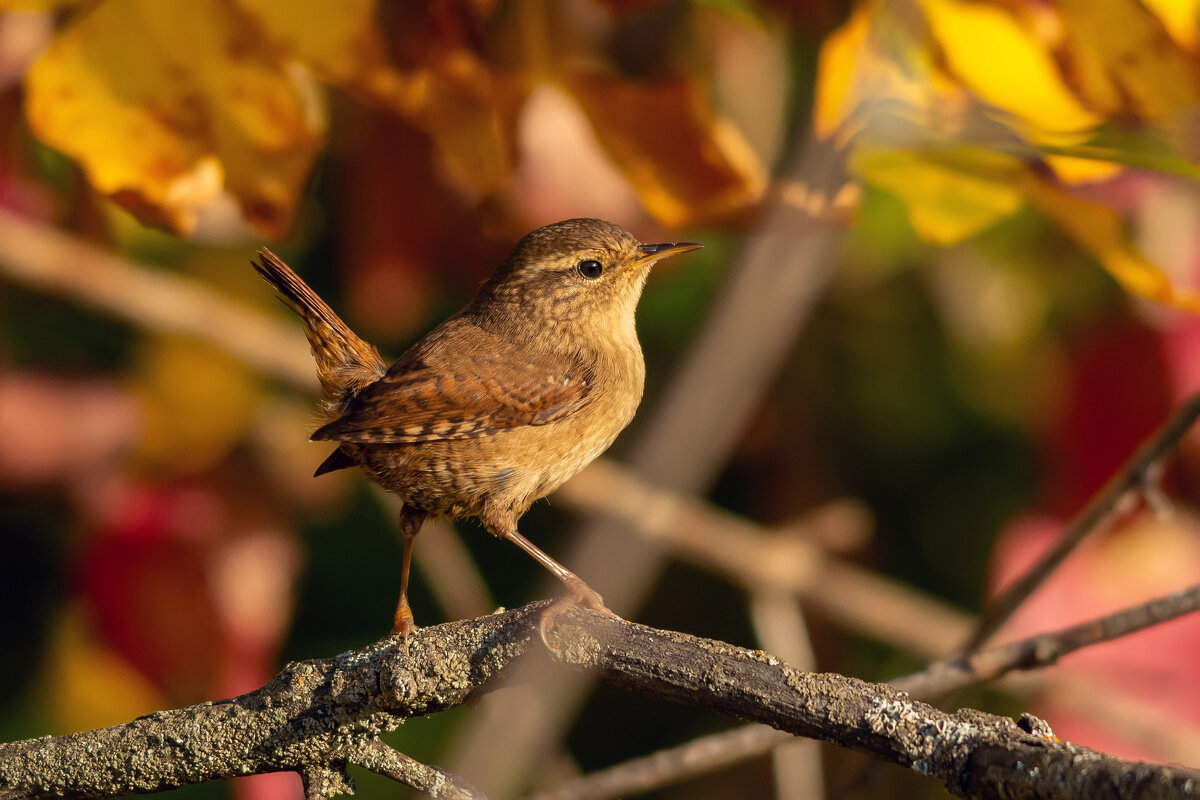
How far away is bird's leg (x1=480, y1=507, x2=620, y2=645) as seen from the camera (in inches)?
49.5

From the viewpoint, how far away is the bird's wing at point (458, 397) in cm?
166

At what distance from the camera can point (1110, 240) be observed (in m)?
1.46

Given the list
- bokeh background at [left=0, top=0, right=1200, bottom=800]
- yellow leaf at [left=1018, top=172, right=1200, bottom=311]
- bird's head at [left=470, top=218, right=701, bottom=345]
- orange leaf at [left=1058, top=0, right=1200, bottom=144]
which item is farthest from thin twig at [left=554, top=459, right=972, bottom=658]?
orange leaf at [left=1058, top=0, right=1200, bottom=144]

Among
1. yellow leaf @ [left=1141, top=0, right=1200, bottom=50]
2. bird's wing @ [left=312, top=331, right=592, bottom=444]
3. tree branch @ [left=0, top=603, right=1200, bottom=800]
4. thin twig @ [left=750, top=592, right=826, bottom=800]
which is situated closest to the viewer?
tree branch @ [left=0, top=603, right=1200, bottom=800]

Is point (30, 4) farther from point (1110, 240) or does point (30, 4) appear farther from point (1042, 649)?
point (1042, 649)

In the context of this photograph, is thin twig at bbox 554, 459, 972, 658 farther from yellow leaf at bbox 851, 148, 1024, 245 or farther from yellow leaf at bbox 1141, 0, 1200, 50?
yellow leaf at bbox 1141, 0, 1200, 50

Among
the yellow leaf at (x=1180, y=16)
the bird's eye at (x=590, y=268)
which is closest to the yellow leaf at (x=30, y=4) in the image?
the bird's eye at (x=590, y=268)

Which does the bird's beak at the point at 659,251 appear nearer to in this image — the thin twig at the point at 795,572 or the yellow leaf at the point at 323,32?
the yellow leaf at the point at 323,32

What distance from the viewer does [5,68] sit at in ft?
7.03

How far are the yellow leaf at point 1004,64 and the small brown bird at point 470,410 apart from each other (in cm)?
41

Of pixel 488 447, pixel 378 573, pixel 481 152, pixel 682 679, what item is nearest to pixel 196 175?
pixel 481 152

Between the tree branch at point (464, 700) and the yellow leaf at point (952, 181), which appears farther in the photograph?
the yellow leaf at point (952, 181)

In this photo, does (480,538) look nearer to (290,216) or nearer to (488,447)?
(488,447)

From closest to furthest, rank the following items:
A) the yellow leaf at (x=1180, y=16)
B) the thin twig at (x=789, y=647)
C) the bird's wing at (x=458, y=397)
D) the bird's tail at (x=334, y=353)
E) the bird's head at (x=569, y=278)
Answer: the yellow leaf at (x=1180, y=16), the bird's wing at (x=458, y=397), the bird's tail at (x=334, y=353), the bird's head at (x=569, y=278), the thin twig at (x=789, y=647)
